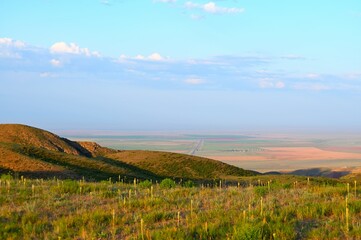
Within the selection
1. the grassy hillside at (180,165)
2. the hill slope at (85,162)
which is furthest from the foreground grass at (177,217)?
the grassy hillside at (180,165)

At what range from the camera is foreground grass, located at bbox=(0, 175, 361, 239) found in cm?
883

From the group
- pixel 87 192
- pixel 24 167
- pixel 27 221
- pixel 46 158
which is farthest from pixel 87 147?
pixel 27 221

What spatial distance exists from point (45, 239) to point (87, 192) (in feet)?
22.3

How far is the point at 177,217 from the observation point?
10.8 m

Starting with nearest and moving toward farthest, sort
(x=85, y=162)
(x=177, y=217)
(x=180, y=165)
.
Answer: (x=177, y=217)
(x=85, y=162)
(x=180, y=165)

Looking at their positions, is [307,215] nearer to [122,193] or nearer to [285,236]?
[285,236]

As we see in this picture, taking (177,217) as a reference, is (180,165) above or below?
below

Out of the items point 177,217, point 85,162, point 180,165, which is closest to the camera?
point 177,217

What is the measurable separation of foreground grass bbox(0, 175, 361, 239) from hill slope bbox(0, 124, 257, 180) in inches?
1023

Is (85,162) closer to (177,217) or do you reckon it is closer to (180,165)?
(180,165)

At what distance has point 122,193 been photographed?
1525 centimetres

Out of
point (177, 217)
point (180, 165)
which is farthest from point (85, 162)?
point (177, 217)

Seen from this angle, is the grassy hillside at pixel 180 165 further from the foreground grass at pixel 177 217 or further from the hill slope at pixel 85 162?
the foreground grass at pixel 177 217

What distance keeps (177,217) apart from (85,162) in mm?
40300
